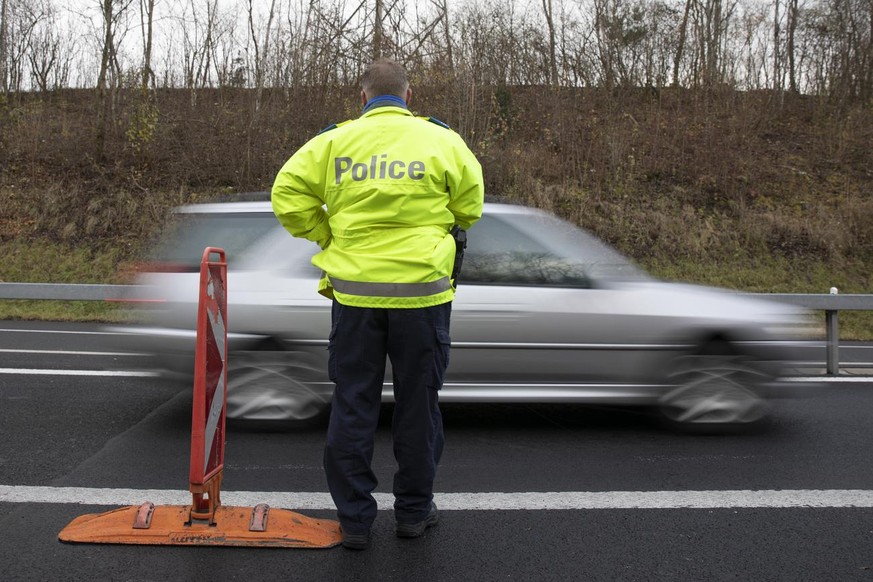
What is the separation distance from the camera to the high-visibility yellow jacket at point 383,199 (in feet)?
10.6

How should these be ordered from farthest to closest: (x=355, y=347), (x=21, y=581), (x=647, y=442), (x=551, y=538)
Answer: (x=647, y=442) < (x=551, y=538) < (x=355, y=347) < (x=21, y=581)

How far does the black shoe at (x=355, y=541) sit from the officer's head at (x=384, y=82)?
6.20ft

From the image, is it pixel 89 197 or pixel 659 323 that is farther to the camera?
pixel 89 197

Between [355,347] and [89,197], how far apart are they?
17.6 metres

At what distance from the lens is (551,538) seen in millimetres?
3566

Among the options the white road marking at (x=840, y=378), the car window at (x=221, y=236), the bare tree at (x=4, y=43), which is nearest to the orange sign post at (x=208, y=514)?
the car window at (x=221, y=236)

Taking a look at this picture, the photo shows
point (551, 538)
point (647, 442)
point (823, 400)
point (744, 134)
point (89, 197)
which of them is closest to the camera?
point (551, 538)

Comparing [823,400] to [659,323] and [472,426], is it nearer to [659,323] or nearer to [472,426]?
[659,323]

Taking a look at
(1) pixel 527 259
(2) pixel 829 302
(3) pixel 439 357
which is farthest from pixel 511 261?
(2) pixel 829 302

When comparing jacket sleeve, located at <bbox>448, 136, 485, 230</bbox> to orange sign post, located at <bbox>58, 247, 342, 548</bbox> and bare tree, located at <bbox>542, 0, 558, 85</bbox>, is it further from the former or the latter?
bare tree, located at <bbox>542, 0, 558, 85</bbox>

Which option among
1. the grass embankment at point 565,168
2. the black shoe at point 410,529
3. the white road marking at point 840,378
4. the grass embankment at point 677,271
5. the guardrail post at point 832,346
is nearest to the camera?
the black shoe at point 410,529

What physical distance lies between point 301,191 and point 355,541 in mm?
1505

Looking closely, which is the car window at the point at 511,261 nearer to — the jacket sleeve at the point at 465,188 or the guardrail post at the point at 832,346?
the jacket sleeve at the point at 465,188

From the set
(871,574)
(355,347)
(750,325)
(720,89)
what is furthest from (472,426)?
(720,89)
